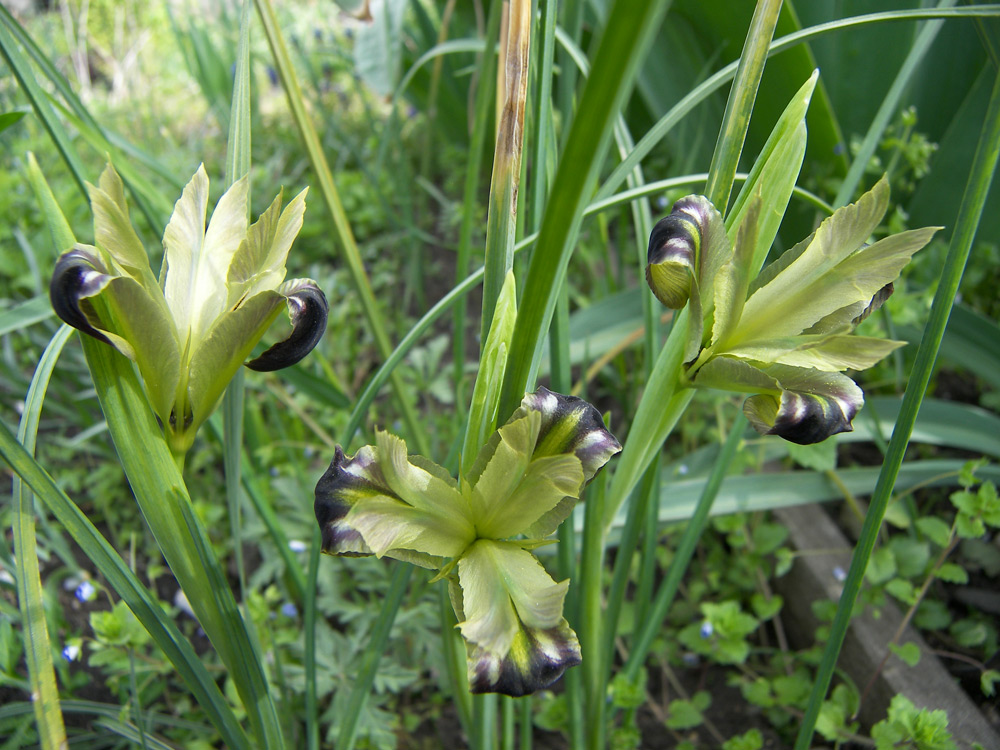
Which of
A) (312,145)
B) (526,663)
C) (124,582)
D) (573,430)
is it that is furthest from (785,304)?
(124,582)

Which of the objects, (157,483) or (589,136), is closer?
(589,136)

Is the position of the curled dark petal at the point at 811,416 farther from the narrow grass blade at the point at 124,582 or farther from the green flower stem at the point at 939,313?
the narrow grass blade at the point at 124,582

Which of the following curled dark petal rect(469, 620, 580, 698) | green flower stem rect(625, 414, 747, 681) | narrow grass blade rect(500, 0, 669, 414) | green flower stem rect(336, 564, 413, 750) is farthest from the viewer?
green flower stem rect(625, 414, 747, 681)

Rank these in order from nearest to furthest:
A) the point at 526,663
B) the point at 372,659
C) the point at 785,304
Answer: the point at 526,663 < the point at 785,304 < the point at 372,659

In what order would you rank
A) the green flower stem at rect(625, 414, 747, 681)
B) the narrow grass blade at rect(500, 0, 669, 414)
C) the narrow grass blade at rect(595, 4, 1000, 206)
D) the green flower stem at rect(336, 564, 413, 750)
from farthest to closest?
the green flower stem at rect(625, 414, 747, 681) < the green flower stem at rect(336, 564, 413, 750) < the narrow grass blade at rect(595, 4, 1000, 206) < the narrow grass blade at rect(500, 0, 669, 414)

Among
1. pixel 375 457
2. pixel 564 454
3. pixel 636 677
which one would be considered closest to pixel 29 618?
pixel 375 457

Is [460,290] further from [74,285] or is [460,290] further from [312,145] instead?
[74,285]

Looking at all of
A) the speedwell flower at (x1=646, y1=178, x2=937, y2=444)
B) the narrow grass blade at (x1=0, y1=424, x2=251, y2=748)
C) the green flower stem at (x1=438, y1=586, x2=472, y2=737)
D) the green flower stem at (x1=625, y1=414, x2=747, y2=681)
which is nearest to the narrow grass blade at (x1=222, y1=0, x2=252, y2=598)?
the narrow grass blade at (x1=0, y1=424, x2=251, y2=748)

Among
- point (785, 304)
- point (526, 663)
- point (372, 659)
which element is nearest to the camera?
point (526, 663)

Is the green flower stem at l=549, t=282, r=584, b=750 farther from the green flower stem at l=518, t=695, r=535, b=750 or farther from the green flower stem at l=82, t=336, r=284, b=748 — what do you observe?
the green flower stem at l=82, t=336, r=284, b=748
